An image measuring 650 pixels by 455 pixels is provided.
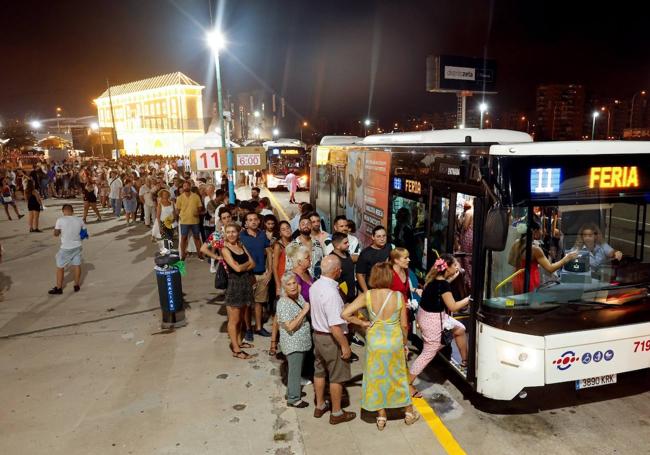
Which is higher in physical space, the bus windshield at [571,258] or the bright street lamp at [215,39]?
the bright street lamp at [215,39]

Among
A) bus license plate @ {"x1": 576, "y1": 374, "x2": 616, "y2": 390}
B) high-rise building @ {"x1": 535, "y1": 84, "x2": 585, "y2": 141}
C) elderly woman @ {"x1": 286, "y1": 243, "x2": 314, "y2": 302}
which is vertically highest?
high-rise building @ {"x1": 535, "y1": 84, "x2": 585, "y2": 141}

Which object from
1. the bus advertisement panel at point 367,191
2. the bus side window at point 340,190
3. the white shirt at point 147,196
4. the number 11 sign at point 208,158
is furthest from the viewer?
the white shirt at point 147,196

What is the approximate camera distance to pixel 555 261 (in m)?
4.96

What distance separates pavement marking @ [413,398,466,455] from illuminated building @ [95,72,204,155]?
55.7m

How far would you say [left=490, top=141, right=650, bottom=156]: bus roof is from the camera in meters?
4.58

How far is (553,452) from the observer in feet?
14.8

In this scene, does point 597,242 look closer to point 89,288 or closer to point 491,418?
point 491,418

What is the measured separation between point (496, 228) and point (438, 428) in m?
2.20

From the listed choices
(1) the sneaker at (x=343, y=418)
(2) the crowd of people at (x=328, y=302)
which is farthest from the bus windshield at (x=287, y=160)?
(1) the sneaker at (x=343, y=418)

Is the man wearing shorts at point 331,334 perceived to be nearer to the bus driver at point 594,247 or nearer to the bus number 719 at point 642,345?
the bus driver at point 594,247

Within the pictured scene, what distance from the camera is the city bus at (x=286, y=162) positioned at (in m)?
28.9

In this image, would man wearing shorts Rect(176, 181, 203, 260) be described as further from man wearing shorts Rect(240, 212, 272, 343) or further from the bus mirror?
the bus mirror

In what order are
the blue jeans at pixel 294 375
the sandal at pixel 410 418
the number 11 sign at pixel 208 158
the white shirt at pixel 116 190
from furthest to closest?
1. the white shirt at pixel 116 190
2. the number 11 sign at pixel 208 158
3. the blue jeans at pixel 294 375
4. the sandal at pixel 410 418

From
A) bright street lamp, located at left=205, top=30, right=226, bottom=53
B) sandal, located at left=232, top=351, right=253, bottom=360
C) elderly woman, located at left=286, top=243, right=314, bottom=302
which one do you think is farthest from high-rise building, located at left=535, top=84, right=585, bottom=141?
elderly woman, located at left=286, top=243, right=314, bottom=302
